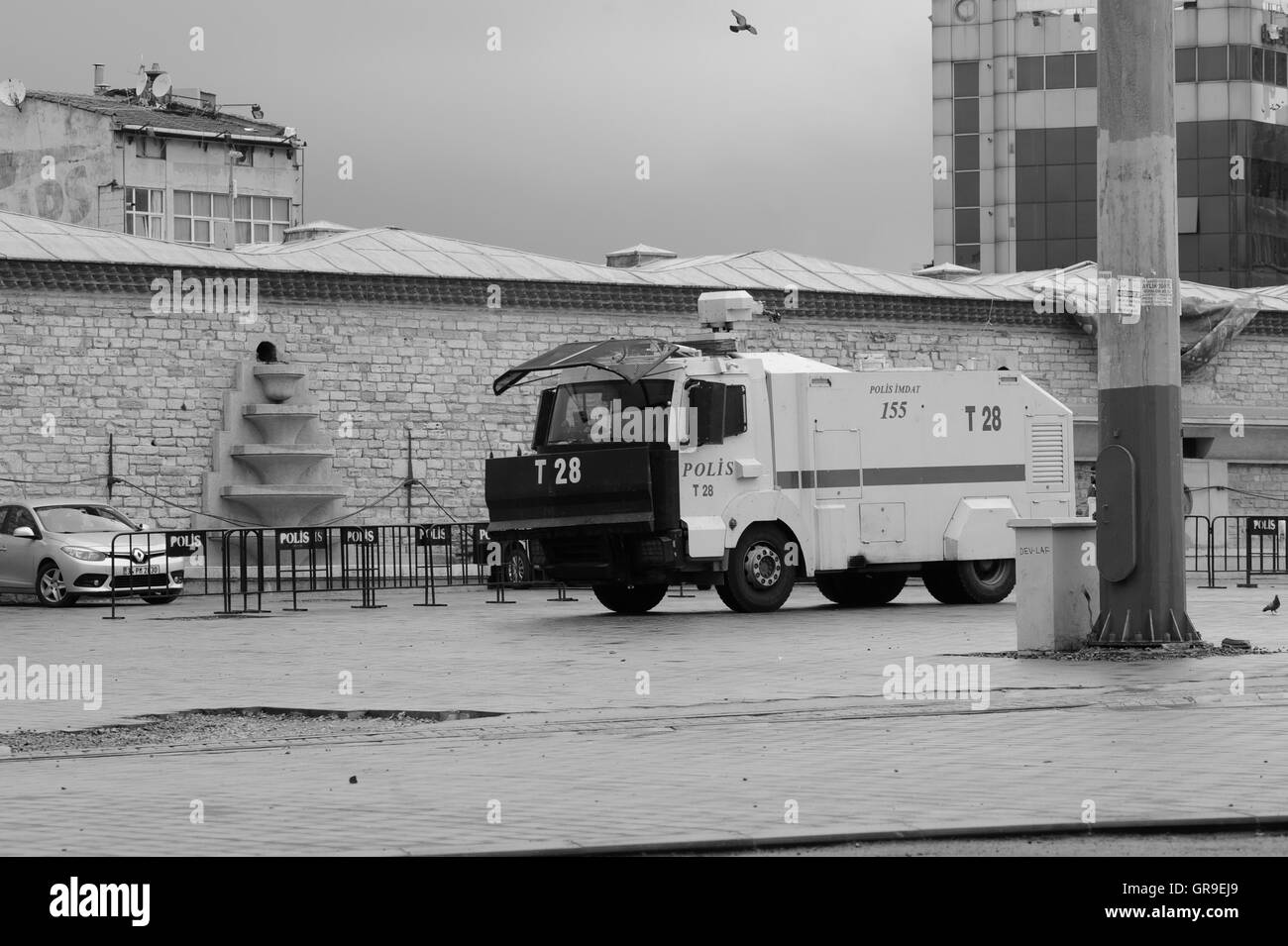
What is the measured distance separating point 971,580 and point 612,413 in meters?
4.64

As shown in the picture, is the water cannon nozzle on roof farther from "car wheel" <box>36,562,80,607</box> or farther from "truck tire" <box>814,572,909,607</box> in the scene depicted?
"car wheel" <box>36,562,80,607</box>

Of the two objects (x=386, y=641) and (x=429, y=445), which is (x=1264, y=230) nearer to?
(x=429, y=445)

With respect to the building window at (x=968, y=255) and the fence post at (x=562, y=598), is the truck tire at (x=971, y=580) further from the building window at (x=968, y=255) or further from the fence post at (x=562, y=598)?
the building window at (x=968, y=255)

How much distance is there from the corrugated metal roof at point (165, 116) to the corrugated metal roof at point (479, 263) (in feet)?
101

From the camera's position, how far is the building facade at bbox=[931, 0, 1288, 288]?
88.8 meters

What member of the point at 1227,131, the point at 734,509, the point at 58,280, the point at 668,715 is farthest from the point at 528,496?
the point at 1227,131

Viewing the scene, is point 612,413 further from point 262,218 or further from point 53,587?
point 262,218

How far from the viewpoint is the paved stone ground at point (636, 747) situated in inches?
322

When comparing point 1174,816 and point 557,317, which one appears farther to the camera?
point 557,317

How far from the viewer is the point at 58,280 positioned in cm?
3431

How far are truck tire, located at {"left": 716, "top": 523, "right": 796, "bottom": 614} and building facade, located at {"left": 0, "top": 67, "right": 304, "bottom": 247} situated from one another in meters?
43.2

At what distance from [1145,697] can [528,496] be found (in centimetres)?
1092
